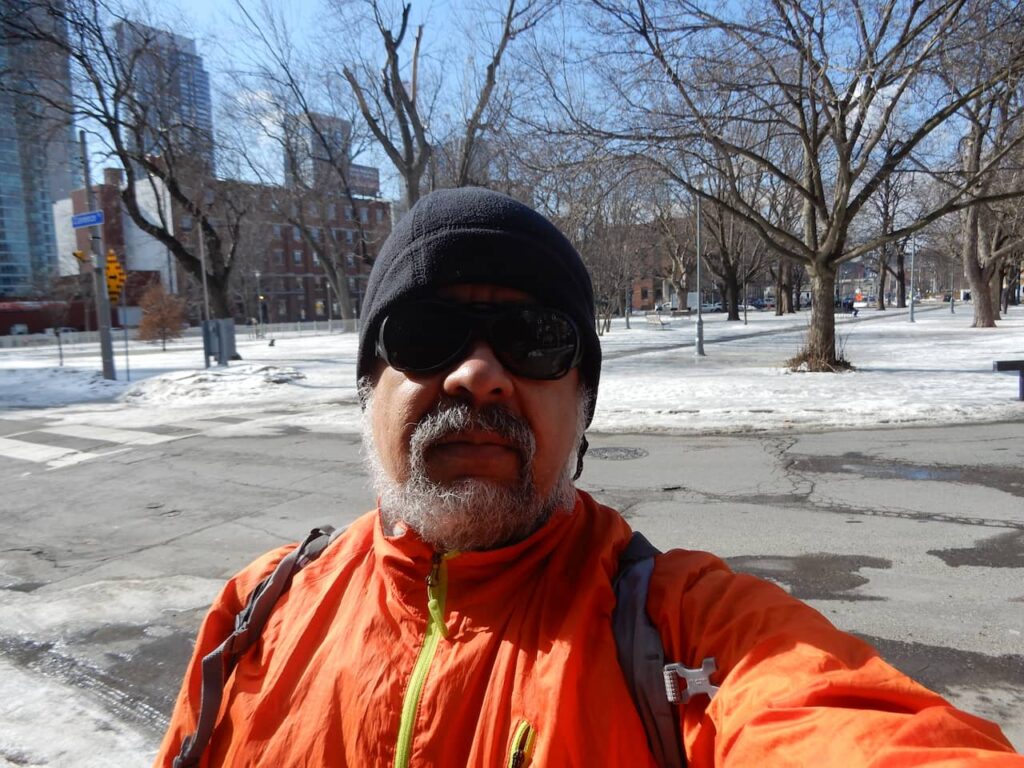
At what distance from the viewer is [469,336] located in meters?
1.35

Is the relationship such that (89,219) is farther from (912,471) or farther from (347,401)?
(912,471)

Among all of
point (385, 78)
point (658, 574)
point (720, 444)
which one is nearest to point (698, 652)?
point (658, 574)

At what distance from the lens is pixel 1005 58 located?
9.95 metres

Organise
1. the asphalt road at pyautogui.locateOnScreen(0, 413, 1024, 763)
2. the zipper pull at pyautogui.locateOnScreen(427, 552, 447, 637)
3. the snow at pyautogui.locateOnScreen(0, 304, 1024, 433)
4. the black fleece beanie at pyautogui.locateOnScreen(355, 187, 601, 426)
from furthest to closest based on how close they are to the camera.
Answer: the snow at pyautogui.locateOnScreen(0, 304, 1024, 433)
the asphalt road at pyautogui.locateOnScreen(0, 413, 1024, 763)
the black fleece beanie at pyautogui.locateOnScreen(355, 187, 601, 426)
the zipper pull at pyautogui.locateOnScreen(427, 552, 447, 637)

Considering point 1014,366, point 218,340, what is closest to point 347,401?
point 218,340

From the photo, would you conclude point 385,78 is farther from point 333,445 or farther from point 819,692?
point 819,692

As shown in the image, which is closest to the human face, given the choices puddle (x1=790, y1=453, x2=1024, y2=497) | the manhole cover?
puddle (x1=790, y1=453, x2=1024, y2=497)

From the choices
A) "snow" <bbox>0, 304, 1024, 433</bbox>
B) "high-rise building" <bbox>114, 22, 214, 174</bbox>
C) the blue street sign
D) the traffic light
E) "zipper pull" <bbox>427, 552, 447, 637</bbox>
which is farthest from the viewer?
the traffic light

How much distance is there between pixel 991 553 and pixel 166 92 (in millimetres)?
22600

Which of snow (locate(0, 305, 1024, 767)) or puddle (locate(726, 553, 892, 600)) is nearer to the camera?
snow (locate(0, 305, 1024, 767))

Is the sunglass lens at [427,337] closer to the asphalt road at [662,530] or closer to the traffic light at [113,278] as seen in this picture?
the asphalt road at [662,530]

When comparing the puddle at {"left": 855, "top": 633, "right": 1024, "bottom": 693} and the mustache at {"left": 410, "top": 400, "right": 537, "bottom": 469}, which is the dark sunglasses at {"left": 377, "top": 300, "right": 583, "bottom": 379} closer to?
the mustache at {"left": 410, "top": 400, "right": 537, "bottom": 469}

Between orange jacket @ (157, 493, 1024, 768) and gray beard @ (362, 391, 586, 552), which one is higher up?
gray beard @ (362, 391, 586, 552)

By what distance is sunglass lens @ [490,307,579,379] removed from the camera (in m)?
1.35
